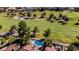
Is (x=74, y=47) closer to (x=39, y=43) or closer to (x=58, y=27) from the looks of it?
(x=58, y=27)

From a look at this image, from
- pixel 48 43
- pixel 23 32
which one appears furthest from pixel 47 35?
pixel 23 32

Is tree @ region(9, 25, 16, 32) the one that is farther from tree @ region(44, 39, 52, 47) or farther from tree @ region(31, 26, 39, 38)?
tree @ region(44, 39, 52, 47)

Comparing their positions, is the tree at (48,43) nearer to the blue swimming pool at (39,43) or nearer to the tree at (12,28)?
the blue swimming pool at (39,43)

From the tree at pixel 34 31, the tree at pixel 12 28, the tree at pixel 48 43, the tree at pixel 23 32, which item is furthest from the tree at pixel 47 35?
the tree at pixel 12 28
